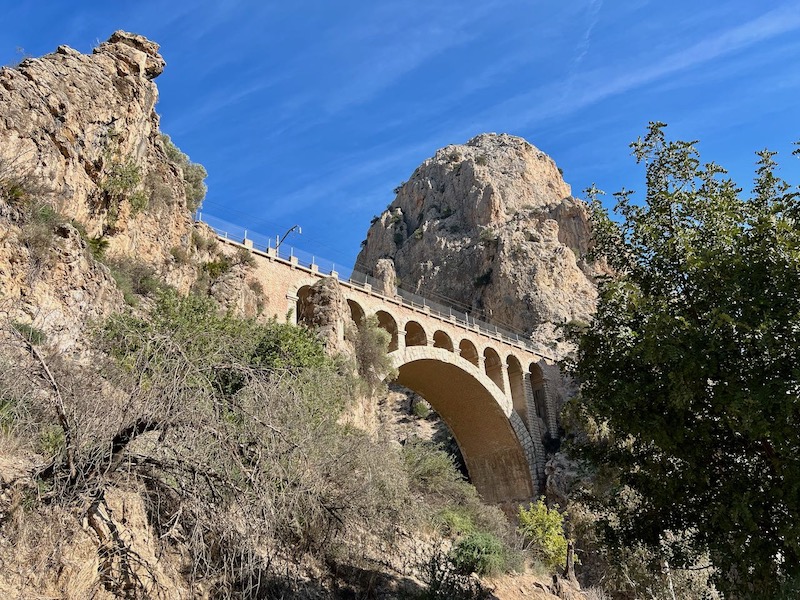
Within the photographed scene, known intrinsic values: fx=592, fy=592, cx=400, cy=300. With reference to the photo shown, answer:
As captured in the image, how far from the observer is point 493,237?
42156 millimetres

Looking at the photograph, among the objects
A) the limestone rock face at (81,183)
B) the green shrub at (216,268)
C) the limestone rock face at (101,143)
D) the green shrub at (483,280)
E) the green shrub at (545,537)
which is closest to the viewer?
the limestone rock face at (81,183)

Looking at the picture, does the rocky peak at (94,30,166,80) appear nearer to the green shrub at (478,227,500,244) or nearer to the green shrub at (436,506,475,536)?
the green shrub at (436,506,475,536)

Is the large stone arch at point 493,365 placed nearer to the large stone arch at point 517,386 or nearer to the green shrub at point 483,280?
the large stone arch at point 517,386

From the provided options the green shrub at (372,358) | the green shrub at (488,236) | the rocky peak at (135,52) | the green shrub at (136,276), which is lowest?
the green shrub at (136,276)

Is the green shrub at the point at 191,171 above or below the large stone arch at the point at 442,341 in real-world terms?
above

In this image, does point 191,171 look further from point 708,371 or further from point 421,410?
point 708,371

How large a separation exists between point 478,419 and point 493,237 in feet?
50.9

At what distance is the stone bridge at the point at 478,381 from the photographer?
27.0m

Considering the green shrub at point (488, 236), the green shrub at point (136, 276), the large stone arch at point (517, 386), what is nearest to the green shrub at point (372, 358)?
the green shrub at point (136, 276)

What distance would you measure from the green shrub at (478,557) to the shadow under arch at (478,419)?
51.2ft

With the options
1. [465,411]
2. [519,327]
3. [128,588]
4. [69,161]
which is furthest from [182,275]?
[519,327]

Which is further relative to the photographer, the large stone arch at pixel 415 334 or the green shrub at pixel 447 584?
the large stone arch at pixel 415 334

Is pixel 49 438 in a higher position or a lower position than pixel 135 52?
lower

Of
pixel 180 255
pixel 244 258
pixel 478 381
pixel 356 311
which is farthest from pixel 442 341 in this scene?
pixel 180 255
